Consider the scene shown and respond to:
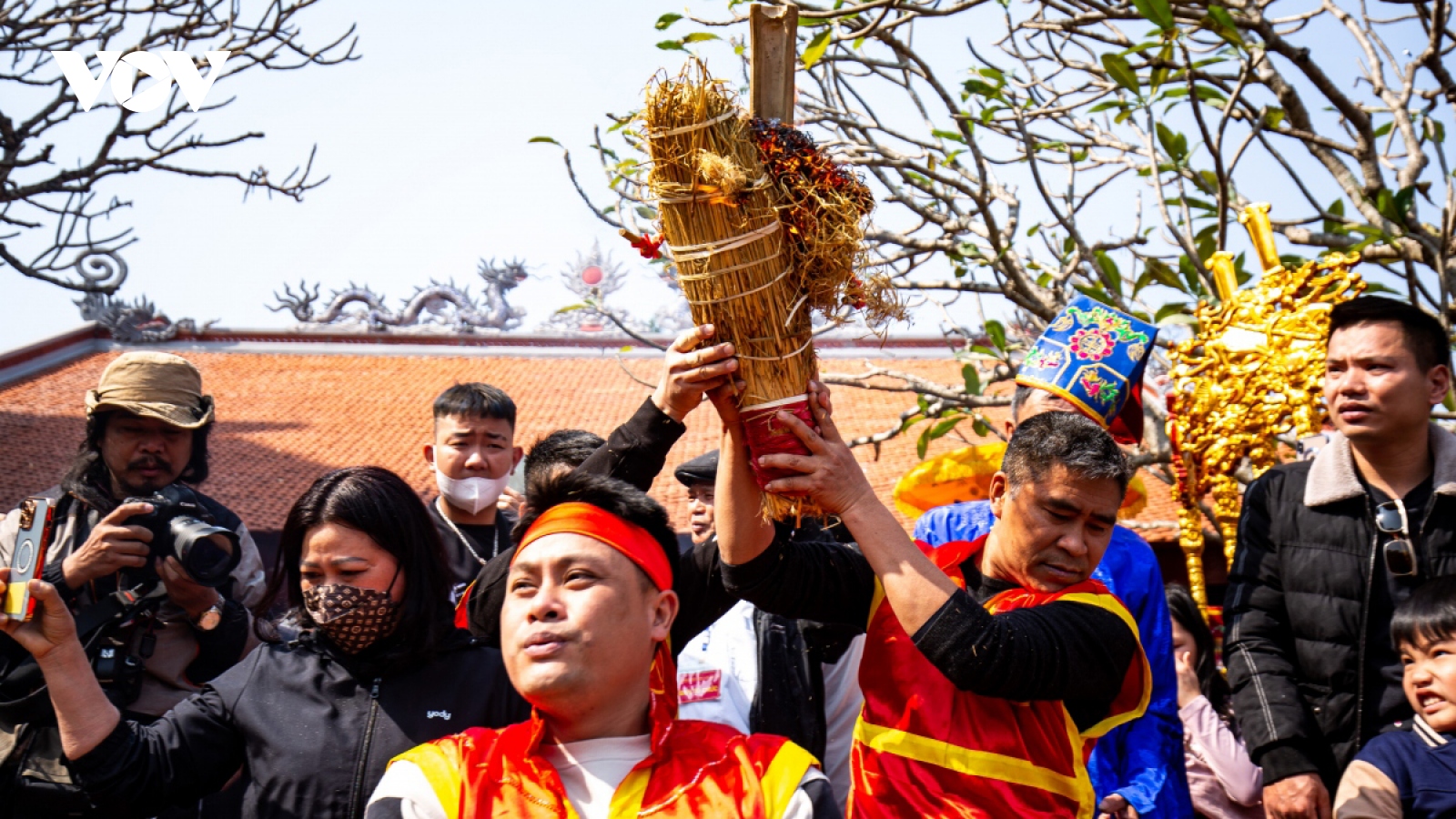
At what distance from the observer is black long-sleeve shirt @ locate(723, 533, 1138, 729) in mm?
1784

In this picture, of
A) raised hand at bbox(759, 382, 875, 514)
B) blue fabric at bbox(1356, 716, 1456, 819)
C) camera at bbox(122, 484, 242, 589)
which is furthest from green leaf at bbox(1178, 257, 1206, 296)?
camera at bbox(122, 484, 242, 589)

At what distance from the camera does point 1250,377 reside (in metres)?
3.48

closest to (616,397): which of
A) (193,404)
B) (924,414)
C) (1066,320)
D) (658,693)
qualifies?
(924,414)

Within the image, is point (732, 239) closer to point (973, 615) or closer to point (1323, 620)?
point (973, 615)

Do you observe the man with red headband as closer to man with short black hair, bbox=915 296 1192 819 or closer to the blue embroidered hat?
man with short black hair, bbox=915 296 1192 819

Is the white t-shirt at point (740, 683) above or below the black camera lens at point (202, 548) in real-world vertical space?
below

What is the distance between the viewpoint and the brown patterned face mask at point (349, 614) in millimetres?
2377

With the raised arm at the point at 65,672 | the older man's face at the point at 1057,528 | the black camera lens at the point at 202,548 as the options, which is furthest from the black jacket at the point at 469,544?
the older man's face at the point at 1057,528

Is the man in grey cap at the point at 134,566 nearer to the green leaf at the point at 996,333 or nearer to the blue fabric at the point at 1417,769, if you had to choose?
the blue fabric at the point at 1417,769

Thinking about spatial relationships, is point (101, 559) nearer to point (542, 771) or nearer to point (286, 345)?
point (542, 771)

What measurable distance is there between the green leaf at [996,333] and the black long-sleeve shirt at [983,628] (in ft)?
8.83

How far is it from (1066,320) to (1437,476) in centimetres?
90

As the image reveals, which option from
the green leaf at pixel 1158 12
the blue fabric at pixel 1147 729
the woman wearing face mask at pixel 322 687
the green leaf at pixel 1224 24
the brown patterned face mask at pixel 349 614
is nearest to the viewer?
the woman wearing face mask at pixel 322 687

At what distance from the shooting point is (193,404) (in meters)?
3.62
